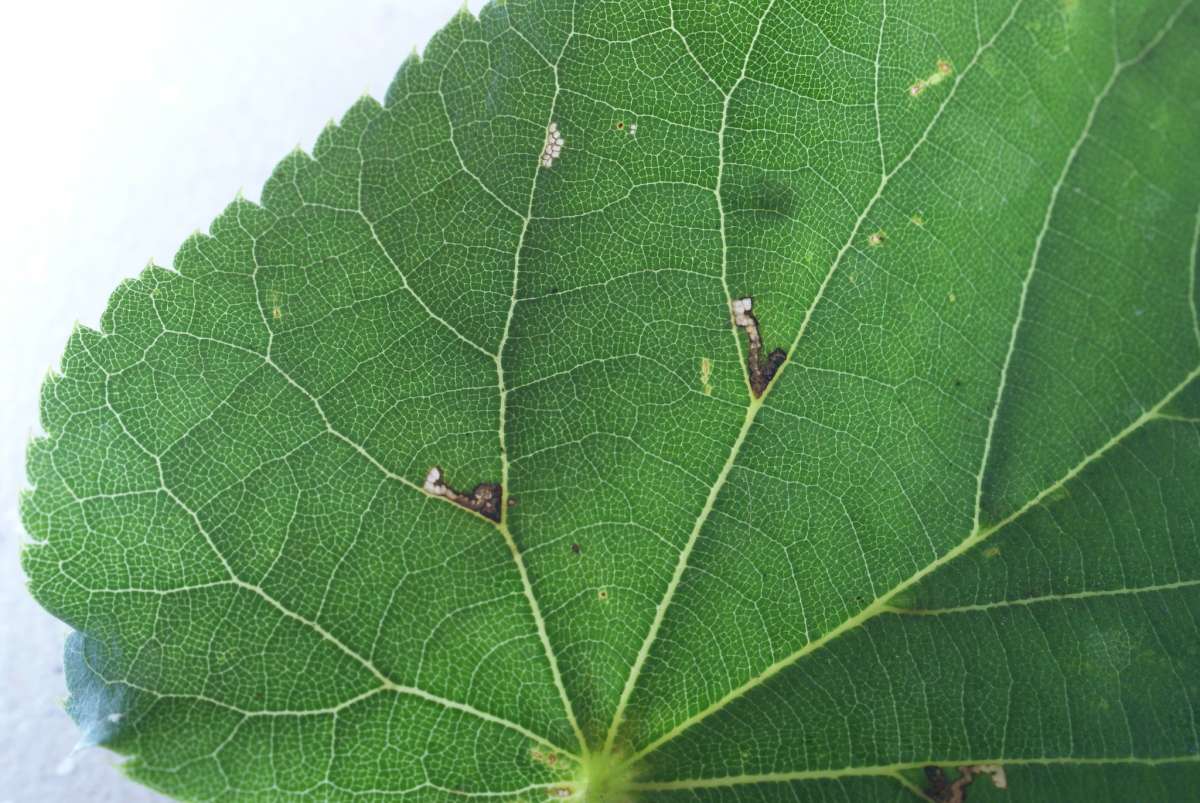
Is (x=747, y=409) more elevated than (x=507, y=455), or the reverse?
(x=507, y=455)

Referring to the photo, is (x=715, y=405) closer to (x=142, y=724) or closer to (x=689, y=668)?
(x=689, y=668)

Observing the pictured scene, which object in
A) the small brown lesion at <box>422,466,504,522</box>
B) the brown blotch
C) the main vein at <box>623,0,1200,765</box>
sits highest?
the small brown lesion at <box>422,466,504,522</box>

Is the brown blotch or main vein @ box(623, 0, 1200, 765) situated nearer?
main vein @ box(623, 0, 1200, 765)

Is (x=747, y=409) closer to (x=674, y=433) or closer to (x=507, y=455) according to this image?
(x=674, y=433)

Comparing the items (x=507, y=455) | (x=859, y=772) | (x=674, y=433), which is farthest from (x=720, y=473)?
(x=859, y=772)

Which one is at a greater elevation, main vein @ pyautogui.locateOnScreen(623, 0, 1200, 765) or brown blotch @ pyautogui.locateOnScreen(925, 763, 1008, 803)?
main vein @ pyautogui.locateOnScreen(623, 0, 1200, 765)

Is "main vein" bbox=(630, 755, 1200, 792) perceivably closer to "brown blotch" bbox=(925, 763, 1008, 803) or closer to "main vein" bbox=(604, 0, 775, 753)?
"brown blotch" bbox=(925, 763, 1008, 803)

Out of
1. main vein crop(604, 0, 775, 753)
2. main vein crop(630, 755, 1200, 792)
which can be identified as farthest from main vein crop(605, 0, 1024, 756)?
main vein crop(630, 755, 1200, 792)

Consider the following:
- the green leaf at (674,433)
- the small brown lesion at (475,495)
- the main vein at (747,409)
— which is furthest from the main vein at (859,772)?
the small brown lesion at (475,495)

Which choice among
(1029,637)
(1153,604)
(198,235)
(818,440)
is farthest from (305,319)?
(1153,604)
